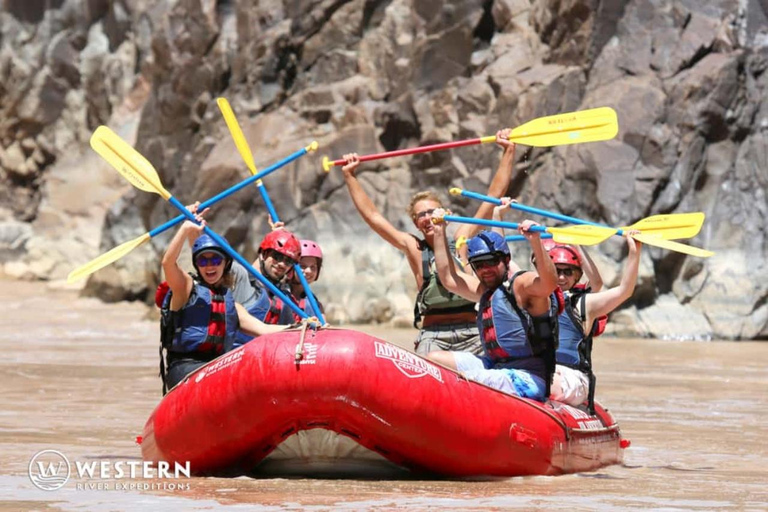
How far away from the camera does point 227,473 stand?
5375 millimetres

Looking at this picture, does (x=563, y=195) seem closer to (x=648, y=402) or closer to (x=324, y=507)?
(x=648, y=402)

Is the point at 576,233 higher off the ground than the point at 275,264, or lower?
higher

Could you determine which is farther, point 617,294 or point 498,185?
point 498,185

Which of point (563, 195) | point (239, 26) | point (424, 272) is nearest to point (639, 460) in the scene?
point (424, 272)

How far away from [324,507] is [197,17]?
884 inches

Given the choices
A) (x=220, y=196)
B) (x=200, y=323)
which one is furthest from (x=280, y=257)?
(x=200, y=323)

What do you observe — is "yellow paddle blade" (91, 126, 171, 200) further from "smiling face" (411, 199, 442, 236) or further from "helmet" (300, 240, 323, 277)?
"smiling face" (411, 199, 442, 236)

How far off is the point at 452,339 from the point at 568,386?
2.12 ft

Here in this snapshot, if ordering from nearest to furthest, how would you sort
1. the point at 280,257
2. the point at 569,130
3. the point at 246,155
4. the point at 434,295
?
the point at 280,257, the point at 434,295, the point at 569,130, the point at 246,155

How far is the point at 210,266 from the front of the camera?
5.70m

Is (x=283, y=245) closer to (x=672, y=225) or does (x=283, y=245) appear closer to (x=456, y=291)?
(x=456, y=291)

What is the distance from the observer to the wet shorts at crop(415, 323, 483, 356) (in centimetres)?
627

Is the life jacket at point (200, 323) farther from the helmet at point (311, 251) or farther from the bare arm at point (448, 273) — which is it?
the helmet at point (311, 251)

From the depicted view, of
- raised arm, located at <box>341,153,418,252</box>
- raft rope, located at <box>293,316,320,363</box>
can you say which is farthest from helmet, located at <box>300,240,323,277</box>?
raft rope, located at <box>293,316,320,363</box>
